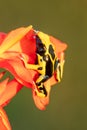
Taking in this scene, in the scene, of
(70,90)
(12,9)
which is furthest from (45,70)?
(70,90)

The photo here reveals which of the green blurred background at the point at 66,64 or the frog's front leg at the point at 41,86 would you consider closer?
the frog's front leg at the point at 41,86

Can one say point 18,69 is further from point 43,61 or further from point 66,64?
point 66,64

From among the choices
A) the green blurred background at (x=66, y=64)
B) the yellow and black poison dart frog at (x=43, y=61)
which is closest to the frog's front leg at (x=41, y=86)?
the yellow and black poison dart frog at (x=43, y=61)

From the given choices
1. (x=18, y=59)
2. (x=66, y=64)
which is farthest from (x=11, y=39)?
(x=66, y=64)

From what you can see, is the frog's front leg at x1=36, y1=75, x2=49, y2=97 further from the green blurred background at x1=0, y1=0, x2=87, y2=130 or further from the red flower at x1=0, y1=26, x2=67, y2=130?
the green blurred background at x1=0, y1=0, x2=87, y2=130

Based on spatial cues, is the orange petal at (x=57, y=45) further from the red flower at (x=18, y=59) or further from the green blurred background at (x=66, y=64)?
the green blurred background at (x=66, y=64)

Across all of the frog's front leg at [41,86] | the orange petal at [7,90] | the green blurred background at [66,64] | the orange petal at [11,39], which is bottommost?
the green blurred background at [66,64]

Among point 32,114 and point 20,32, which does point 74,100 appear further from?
point 20,32

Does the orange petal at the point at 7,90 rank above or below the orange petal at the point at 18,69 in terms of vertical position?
below

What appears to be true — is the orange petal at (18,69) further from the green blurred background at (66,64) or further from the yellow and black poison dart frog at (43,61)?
the green blurred background at (66,64)
